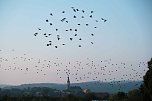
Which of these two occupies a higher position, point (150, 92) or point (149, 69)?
point (149, 69)

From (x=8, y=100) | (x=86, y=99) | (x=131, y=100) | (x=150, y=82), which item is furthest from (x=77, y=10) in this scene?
(x=86, y=99)

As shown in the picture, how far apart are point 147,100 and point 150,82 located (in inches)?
129

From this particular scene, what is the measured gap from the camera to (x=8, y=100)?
3610 inches

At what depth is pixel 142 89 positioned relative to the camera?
59.7 metres

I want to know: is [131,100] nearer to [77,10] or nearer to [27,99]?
[27,99]

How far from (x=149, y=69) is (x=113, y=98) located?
41385 mm

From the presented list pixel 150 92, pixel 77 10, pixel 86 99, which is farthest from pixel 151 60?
pixel 86 99

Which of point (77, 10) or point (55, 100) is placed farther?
point (55, 100)

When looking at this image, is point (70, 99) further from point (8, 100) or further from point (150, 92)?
point (150, 92)

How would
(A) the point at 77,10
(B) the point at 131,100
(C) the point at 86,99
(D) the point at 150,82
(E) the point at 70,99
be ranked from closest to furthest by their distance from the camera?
(A) the point at 77,10 < (D) the point at 150,82 < (B) the point at 131,100 < (E) the point at 70,99 < (C) the point at 86,99

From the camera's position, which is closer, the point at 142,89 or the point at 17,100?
the point at 142,89

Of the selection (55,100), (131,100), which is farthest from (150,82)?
(55,100)

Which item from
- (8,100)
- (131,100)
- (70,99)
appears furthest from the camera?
(70,99)

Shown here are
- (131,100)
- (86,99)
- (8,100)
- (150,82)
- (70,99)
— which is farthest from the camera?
(86,99)
